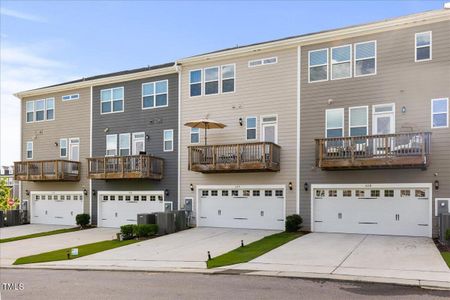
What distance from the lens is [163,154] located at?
76.7 ft

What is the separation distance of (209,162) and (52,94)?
1329 centimetres

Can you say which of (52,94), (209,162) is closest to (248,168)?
(209,162)

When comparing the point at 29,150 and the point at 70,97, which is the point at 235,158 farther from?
the point at 29,150

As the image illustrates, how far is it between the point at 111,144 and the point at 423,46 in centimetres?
1701

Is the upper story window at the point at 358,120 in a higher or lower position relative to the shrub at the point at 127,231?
higher

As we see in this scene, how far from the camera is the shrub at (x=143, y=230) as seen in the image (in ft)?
62.8

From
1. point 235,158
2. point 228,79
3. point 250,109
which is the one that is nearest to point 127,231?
point 235,158

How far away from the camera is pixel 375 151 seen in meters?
17.2

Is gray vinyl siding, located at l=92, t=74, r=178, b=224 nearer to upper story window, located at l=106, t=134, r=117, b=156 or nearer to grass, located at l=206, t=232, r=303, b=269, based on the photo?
upper story window, located at l=106, t=134, r=117, b=156

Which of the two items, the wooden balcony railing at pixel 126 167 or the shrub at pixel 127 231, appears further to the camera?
the wooden balcony railing at pixel 126 167

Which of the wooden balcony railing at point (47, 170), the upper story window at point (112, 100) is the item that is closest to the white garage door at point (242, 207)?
the upper story window at point (112, 100)

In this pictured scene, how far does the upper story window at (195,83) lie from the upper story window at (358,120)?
7.87 m

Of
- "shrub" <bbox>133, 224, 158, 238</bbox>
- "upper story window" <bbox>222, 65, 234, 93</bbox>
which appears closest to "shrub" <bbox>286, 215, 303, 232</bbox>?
"shrub" <bbox>133, 224, 158, 238</bbox>

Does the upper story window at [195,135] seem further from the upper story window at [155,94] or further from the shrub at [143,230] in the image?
the shrub at [143,230]
